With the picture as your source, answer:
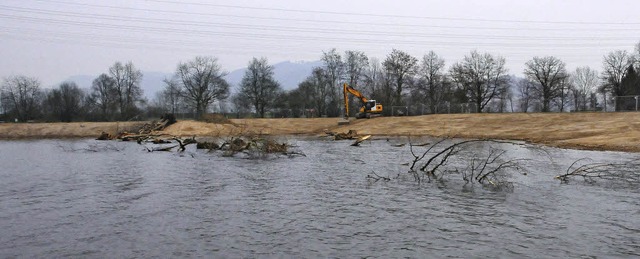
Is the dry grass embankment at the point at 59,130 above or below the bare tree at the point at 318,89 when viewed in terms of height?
below

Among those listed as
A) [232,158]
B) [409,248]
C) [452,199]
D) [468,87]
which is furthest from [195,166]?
[468,87]

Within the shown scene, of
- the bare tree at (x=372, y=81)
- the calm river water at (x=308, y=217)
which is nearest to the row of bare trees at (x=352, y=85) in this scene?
the bare tree at (x=372, y=81)

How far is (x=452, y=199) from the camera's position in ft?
46.8

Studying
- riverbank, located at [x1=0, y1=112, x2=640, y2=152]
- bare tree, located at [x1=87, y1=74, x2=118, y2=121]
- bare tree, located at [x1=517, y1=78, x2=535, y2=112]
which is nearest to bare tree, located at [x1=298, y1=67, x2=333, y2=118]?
riverbank, located at [x1=0, y1=112, x2=640, y2=152]

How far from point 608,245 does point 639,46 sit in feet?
308

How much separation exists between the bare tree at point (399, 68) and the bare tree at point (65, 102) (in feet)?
207

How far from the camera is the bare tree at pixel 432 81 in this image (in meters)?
87.9

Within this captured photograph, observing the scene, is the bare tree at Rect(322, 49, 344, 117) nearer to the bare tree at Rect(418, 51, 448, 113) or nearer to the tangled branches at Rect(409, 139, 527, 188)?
the bare tree at Rect(418, 51, 448, 113)

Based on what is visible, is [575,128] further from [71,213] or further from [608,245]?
[71,213]

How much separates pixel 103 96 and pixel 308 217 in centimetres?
10854

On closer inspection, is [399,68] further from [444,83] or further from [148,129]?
[148,129]

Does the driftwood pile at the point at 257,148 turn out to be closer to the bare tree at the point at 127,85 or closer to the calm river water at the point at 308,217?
the calm river water at the point at 308,217

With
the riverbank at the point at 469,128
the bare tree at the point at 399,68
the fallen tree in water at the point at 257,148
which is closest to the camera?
the fallen tree in water at the point at 257,148

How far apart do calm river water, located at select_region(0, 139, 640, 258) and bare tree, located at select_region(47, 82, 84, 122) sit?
83.7m
